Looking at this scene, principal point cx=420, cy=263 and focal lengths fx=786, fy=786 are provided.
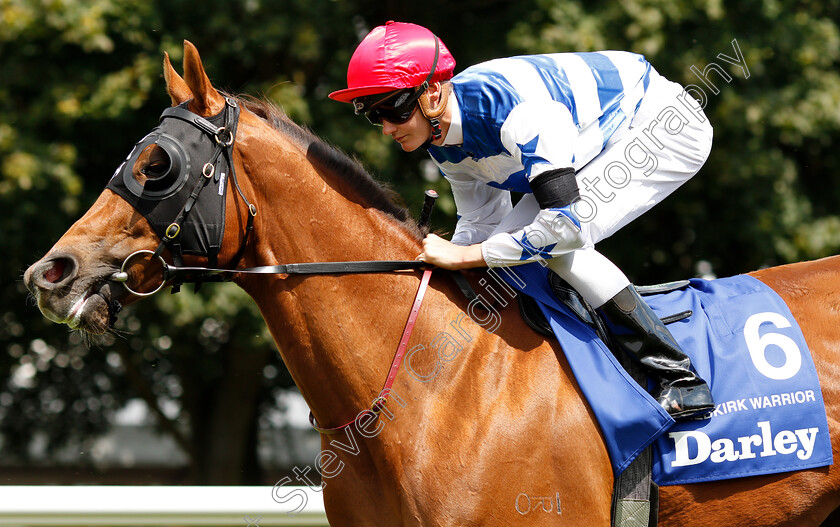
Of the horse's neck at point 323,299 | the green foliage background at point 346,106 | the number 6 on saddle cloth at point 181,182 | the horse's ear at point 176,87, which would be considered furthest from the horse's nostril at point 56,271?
A: the green foliage background at point 346,106

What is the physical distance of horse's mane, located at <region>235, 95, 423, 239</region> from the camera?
297 centimetres

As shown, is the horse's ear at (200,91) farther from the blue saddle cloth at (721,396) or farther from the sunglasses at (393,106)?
the blue saddle cloth at (721,396)

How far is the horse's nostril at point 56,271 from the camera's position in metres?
2.59

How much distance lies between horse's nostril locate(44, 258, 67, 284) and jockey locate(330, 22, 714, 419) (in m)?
1.12

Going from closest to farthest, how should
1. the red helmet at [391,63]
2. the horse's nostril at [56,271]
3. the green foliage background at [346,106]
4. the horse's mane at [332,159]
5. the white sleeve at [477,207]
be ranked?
the horse's nostril at [56,271] < the red helmet at [391,63] < the horse's mane at [332,159] < the white sleeve at [477,207] < the green foliage background at [346,106]

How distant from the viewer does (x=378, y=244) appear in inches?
116

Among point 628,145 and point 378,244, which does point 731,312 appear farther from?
point 378,244

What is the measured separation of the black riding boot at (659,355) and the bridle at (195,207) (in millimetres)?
735

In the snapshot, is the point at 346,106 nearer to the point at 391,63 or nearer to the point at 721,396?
the point at 391,63

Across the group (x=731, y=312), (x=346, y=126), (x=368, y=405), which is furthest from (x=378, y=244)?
(x=346, y=126)

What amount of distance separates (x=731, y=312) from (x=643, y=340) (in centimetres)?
46

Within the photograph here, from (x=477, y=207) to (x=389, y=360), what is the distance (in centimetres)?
99

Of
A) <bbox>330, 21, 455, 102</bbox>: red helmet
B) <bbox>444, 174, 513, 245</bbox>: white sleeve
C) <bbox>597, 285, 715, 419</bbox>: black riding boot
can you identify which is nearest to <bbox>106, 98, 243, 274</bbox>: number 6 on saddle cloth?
<bbox>330, 21, 455, 102</bbox>: red helmet

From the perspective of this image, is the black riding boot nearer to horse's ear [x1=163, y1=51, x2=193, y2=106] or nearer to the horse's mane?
the horse's mane
